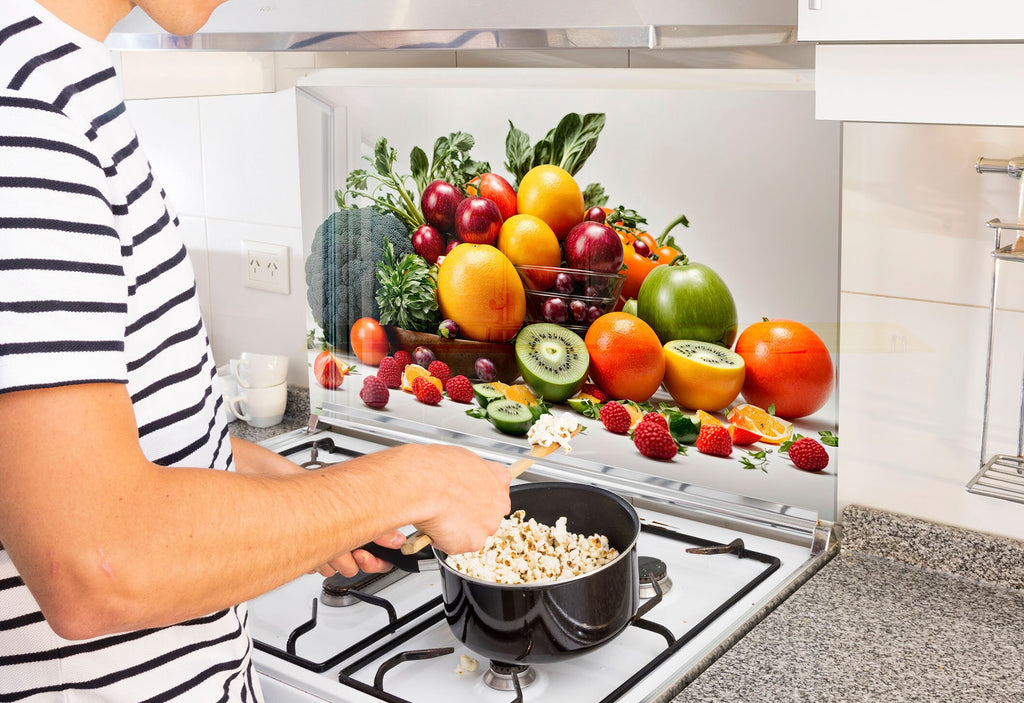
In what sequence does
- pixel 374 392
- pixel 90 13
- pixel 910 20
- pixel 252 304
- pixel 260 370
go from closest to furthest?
pixel 90 13
pixel 910 20
pixel 374 392
pixel 260 370
pixel 252 304

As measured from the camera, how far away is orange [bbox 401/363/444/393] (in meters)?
1.44

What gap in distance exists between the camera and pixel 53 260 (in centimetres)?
47

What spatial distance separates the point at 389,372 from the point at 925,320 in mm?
759

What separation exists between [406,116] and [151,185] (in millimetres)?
827

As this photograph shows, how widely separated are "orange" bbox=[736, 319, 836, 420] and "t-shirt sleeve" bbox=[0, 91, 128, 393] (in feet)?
2.73

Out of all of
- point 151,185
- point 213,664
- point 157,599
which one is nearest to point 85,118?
point 151,185

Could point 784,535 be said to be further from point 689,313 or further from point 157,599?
point 157,599

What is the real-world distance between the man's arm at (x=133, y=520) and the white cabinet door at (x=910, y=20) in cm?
48

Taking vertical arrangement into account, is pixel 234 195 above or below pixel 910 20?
below

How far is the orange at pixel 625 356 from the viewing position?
1.23 meters

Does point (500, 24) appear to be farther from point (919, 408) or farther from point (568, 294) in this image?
point (919, 408)

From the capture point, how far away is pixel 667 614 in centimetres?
107

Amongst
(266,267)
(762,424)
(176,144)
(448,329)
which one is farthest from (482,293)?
(176,144)

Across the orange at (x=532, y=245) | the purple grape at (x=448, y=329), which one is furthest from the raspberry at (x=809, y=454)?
the purple grape at (x=448, y=329)
